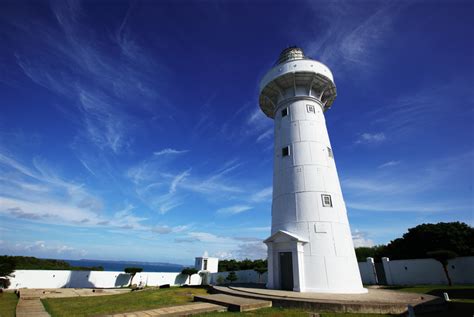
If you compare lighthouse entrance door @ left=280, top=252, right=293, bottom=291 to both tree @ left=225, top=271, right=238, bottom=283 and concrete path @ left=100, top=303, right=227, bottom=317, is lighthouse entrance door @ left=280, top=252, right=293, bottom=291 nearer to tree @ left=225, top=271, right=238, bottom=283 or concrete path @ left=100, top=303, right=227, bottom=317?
concrete path @ left=100, top=303, right=227, bottom=317

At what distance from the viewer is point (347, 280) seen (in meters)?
11.6

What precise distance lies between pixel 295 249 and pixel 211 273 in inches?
641

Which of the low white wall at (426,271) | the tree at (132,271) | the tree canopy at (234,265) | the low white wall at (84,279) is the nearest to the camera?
the low white wall at (84,279)

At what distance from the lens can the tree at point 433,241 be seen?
73.3ft

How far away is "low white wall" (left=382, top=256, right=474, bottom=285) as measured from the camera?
57.7 ft

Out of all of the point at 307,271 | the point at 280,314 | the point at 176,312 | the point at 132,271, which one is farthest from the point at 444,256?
the point at 132,271

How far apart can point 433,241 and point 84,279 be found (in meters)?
32.1

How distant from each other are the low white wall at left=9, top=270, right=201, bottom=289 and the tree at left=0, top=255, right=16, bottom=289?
45cm

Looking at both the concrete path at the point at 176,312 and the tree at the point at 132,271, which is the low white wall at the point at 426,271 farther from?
the tree at the point at 132,271

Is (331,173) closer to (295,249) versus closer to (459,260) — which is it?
(295,249)

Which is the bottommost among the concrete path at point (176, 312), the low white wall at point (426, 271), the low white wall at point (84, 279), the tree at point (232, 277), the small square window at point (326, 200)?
the concrete path at point (176, 312)

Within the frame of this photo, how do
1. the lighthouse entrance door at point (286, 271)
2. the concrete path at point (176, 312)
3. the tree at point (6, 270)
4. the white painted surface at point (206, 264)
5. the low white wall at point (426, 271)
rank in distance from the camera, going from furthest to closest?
1. the white painted surface at point (206, 264)
2. the low white wall at point (426, 271)
3. the tree at point (6, 270)
4. the lighthouse entrance door at point (286, 271)
5. the concrete path at point (176, 312)

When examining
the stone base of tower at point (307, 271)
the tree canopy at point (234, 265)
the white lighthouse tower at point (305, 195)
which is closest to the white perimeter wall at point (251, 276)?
the tree canopy at point (234, 265)

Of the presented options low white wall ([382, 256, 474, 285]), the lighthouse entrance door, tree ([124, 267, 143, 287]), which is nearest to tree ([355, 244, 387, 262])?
low white wall ([382, 256, 474, 285])
